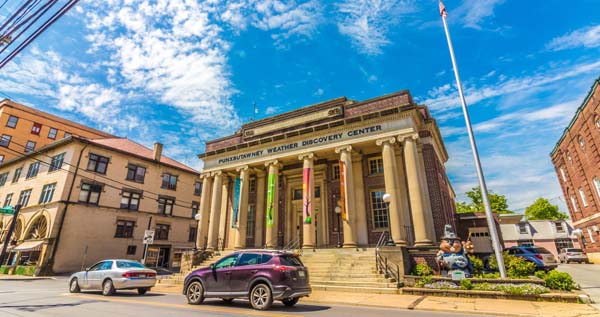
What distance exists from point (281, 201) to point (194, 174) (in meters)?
19.2

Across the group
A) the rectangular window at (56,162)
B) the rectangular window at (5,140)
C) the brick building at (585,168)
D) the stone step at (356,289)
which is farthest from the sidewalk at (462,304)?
the rectangular window at (5,140)

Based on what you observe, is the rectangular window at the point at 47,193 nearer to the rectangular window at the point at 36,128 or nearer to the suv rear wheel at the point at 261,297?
the rectangular window at the point at 36,128

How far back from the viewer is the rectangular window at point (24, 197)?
2989 cm

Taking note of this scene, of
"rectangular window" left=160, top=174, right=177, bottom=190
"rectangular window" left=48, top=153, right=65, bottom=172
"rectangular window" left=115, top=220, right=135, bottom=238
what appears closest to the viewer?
"rectangular window" left=48, top=153, right=65, bottom=172

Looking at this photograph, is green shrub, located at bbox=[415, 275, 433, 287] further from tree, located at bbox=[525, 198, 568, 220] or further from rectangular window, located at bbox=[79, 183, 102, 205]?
tree, located at bbox=[525, 198, 568, 220]

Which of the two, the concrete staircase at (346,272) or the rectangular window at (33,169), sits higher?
the rectangular window at (33,169)

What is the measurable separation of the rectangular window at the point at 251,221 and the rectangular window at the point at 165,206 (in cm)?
1466

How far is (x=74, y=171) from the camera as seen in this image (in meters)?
27.1

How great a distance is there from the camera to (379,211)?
19656 mm

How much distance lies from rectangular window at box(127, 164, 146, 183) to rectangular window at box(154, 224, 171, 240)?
559 centimetres

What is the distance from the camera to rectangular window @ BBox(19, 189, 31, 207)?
29.9m

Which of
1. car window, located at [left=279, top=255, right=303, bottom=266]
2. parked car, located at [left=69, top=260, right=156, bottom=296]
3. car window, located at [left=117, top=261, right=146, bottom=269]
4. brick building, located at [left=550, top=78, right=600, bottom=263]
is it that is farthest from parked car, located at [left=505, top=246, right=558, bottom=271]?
car window, located at [left=117, top=261, right=146, bottom=269]

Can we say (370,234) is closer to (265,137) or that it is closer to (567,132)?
(265,137)

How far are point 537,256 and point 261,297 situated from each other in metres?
16.8
